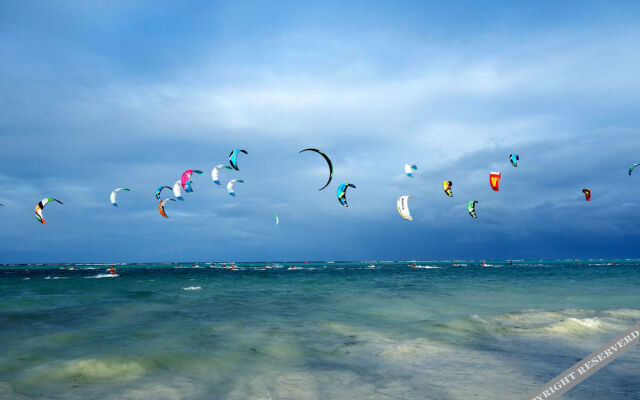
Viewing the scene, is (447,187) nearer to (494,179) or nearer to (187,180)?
(494,179)

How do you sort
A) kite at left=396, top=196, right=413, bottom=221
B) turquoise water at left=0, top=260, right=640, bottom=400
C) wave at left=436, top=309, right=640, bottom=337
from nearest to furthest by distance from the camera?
1. turquoise water at left=0, top=260, right=640, bottom=400
2. wave at left=436, top=309, right=640, bottom=337
3. kite at left=396, top=196, right=413, bottom=221

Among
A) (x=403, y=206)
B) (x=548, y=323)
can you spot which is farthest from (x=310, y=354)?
(x=403, y=206)

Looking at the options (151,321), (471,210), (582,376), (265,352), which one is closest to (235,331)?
(265,352)

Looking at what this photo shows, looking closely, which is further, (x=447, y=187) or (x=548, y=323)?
(x=447, y=187)

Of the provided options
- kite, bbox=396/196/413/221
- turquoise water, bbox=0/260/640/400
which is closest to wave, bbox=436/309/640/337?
turquoise water, bbox=0/260/640/400

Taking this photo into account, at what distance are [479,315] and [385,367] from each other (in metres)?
8.35

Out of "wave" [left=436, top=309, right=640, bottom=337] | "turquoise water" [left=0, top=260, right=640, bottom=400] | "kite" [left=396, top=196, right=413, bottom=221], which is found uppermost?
"kite" [left=396, top=196, right=413, bottom=221]

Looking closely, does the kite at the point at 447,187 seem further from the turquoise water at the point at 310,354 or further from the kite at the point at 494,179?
the turquoise water at the point at 310,354

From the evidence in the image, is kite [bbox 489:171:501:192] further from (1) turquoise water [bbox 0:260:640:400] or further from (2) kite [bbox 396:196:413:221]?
(1) turquoise water [bbox 0:260:640:400]

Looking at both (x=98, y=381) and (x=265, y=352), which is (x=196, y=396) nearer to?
(x=98, y=381)

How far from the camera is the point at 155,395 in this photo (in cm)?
604

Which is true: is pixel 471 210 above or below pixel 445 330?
above

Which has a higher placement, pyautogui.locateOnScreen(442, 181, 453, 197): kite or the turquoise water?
pyautogui.locateOnScreen(442, 181, 453, 197): kite

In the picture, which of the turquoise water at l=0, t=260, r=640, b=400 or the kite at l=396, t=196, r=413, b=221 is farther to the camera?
the kite at l=396, t=196, r=413, b=221
